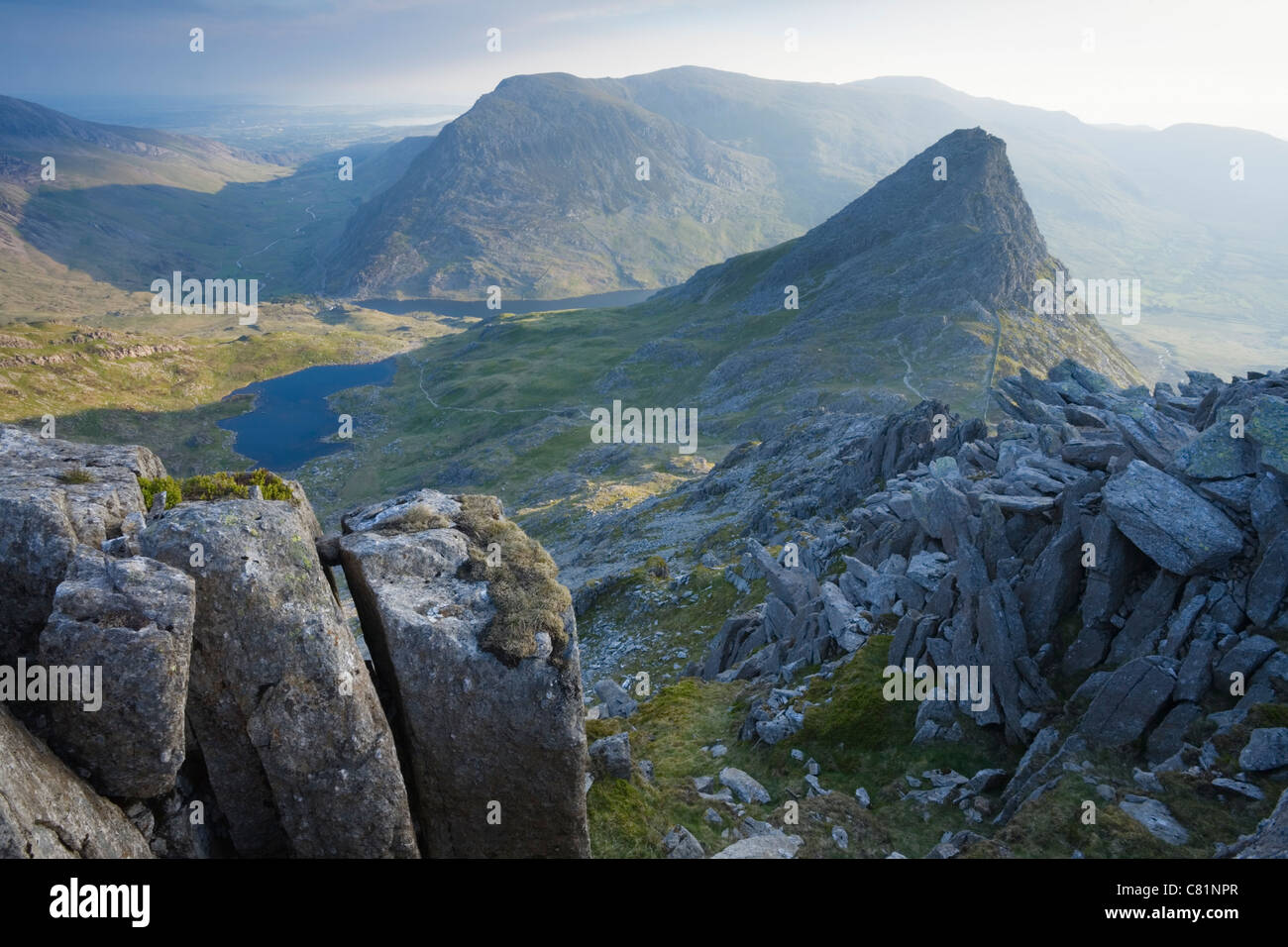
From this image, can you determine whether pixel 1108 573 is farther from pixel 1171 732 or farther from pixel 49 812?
A: pixel 49 812

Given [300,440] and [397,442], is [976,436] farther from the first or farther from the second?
[300,440]

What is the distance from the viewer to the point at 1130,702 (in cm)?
2222

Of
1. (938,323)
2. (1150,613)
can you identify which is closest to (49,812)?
(1150,613)

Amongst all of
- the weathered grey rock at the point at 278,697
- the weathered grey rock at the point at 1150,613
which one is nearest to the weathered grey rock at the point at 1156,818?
the weathered grey rock at the point at 1150,613

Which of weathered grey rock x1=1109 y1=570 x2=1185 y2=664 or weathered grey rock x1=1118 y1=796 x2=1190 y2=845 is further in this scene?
weathered grey rock x1=1109 y1=570 x2=1185 y2=664

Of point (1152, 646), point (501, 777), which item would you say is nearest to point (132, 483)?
point (501, 777)

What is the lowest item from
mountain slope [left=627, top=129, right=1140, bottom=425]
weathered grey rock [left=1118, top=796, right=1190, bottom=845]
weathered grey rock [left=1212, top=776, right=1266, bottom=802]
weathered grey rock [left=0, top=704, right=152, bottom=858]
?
weathered grey rock [left=1118, top=796, right=1190, bottom=845]

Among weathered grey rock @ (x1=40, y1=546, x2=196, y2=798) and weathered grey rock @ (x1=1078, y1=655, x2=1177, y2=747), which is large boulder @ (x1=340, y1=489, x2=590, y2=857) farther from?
weathered grey rock @ (x1=1078, y1=655, x2=1177, y2=747)

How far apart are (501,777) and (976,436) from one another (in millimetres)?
44238

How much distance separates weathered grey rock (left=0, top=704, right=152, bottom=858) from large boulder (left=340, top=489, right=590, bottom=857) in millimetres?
6342

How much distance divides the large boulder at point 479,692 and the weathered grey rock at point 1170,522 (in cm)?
2111

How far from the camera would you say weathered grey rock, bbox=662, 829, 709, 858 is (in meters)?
21.9

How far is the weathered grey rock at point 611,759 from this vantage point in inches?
977

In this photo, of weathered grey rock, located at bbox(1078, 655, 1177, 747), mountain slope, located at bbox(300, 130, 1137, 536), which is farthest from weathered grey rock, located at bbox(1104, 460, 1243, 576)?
mountain slope, located at bbox(300, 130, 1137, 536)
